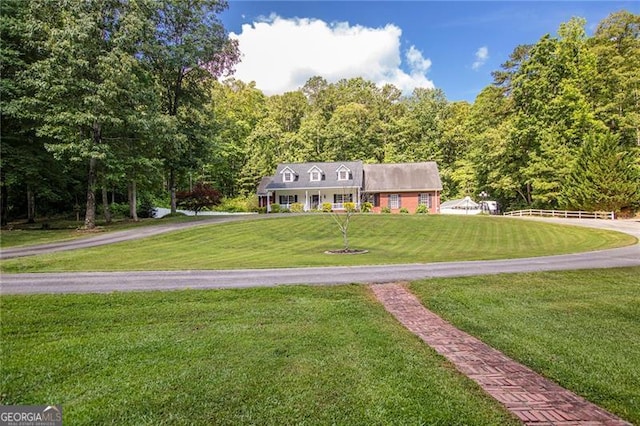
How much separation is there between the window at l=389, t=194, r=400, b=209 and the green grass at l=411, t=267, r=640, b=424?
31404mm

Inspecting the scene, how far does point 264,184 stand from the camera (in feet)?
145

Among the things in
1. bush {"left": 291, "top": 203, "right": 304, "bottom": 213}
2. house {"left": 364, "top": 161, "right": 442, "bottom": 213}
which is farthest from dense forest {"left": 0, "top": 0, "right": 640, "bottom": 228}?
bush {"left": 291, "top": 203, "right": 304, "bottom": 213}

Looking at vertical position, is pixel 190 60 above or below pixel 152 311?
above

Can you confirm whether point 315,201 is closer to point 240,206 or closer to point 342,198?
point 342,198

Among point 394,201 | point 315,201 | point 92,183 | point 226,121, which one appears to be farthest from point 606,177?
point 92,183

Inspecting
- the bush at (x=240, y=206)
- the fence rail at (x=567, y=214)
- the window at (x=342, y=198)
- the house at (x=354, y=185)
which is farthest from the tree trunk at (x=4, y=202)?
the fence rail at (x=567, y=214)

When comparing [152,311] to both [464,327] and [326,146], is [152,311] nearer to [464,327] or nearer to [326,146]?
[464,327]

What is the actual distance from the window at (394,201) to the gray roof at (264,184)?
564 inches

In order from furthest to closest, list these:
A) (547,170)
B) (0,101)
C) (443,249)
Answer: (547,170) → (0,101) → (443,249)

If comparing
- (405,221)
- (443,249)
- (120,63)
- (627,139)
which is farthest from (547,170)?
(120,63)

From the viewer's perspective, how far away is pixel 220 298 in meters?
8.34

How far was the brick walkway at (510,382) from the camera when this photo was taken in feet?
12.0

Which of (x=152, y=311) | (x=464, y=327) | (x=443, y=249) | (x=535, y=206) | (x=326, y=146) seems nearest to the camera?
(x=464, y=327)

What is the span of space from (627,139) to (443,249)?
33.7 m
